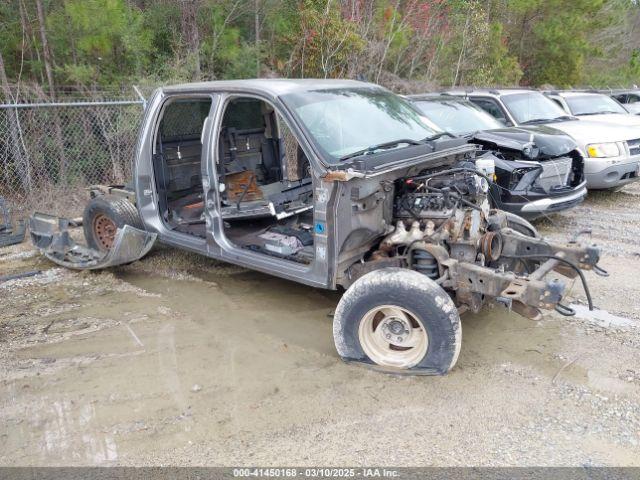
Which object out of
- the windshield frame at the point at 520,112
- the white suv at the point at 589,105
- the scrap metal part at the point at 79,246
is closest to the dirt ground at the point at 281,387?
the scrap metal part at the point at 79,246

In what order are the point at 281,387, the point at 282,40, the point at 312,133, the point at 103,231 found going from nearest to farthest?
the point at 281,387, the point at 312,133, the point at 103,231, the point at 282,40

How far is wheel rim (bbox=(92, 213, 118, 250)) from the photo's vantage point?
595 cm

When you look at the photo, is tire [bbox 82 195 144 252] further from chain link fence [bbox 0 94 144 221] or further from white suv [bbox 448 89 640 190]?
white suv [bbox 448 89 640 190]

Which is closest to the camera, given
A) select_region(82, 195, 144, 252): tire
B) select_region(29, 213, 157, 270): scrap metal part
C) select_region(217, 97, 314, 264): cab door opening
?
select_region(217, 97, 314, 264): cab door opening

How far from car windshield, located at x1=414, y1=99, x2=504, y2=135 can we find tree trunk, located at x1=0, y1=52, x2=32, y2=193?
5943mm

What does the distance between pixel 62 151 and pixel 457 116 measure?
20.2 feet

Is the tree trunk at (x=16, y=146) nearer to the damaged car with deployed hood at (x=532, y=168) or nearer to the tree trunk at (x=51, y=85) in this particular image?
the tree trunk at (x=51, y=85)

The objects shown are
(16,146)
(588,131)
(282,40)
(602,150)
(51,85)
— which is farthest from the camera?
(282,40)

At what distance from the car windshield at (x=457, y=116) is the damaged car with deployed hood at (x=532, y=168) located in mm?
187

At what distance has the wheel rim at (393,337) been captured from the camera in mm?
3650

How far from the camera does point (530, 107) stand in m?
9.09

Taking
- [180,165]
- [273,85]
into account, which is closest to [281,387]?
[273,85]

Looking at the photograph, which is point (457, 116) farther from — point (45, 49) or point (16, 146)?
point (45, 49)

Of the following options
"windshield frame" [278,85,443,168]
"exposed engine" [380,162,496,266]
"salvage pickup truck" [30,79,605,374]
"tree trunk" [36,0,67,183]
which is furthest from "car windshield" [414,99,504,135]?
"tree trunk" [36,0,67,183]
